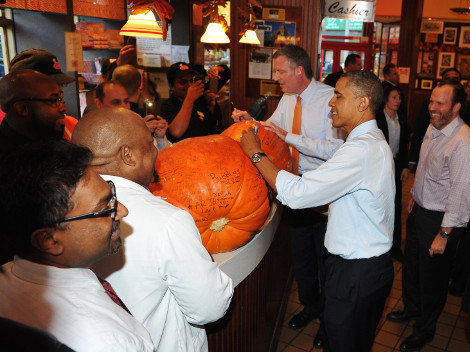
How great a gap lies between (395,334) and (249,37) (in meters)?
3.06

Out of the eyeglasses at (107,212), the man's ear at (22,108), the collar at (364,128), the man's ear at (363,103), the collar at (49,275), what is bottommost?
the collar at (49,275)

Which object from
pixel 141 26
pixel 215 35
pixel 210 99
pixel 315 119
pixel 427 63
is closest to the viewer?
pixel 141 26

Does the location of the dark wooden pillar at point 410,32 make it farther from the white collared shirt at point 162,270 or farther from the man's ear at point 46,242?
the man's ear at point 46,242

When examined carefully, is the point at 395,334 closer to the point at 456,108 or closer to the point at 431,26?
the point at 456,108

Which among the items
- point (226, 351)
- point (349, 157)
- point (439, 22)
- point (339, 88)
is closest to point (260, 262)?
point (226, 351)

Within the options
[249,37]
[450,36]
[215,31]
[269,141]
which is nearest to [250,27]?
[249,37]

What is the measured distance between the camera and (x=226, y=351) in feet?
6.63

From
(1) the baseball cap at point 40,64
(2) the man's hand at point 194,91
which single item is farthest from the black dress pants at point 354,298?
(1) the baseball cap at point 40,64

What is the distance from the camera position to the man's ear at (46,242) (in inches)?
37.9

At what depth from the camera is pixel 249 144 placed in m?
2.14

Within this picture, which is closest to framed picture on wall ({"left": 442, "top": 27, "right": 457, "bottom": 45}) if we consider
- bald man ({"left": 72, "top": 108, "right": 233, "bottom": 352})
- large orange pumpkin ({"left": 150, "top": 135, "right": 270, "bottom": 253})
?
large orange pumpkin ({"left": 150, "top": 135, "right": 270, "bottom": 253})

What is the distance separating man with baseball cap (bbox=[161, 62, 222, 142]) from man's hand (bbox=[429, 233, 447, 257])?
6.45 feet

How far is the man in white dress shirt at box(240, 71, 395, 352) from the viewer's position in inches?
83.6

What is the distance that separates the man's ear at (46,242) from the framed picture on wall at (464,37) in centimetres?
1326
